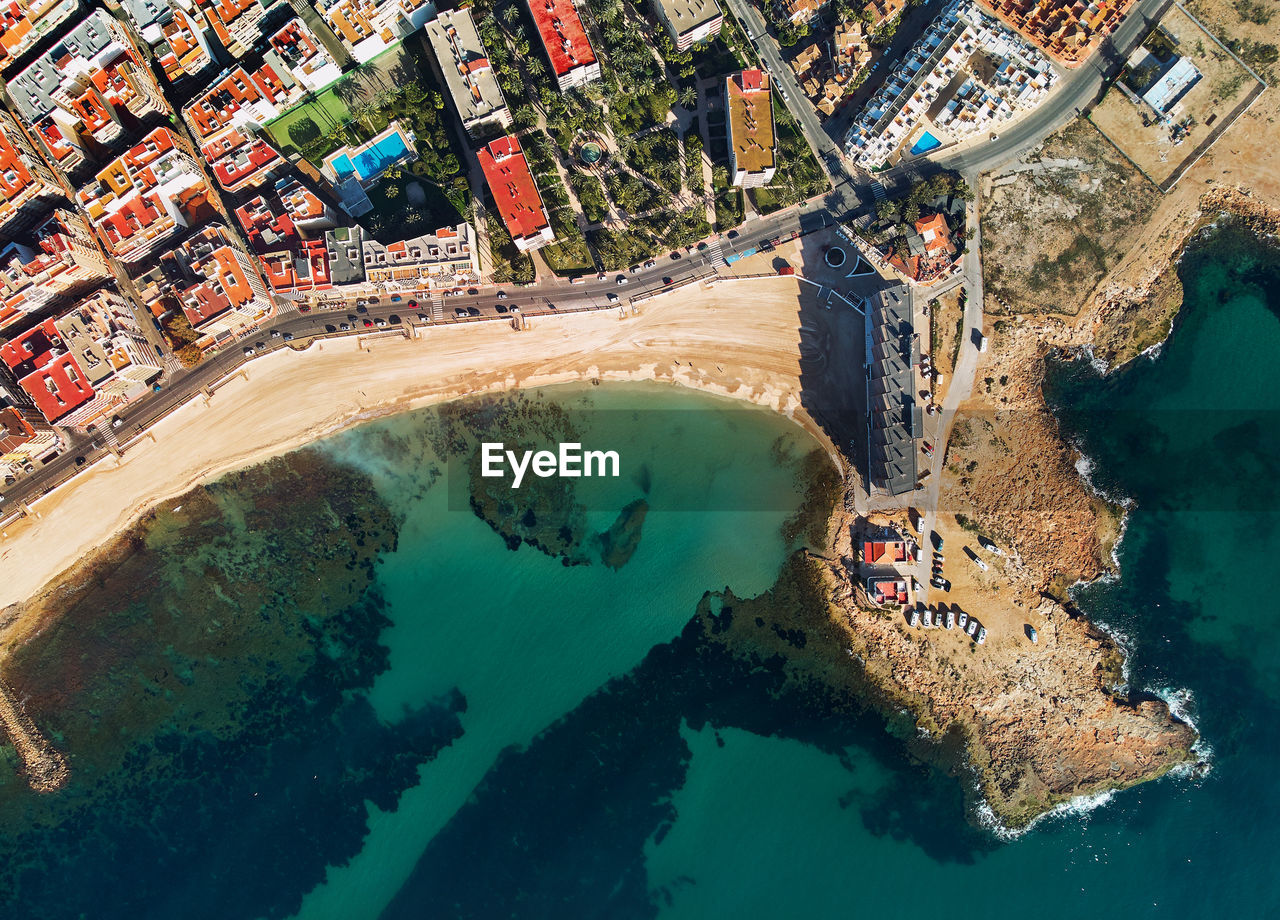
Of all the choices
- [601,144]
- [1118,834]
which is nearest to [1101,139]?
[601,144]

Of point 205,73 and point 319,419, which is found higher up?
point 205,73

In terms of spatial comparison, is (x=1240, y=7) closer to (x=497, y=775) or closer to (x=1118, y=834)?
(x=1118, y=834)

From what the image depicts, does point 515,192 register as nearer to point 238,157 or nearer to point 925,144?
point 238,157

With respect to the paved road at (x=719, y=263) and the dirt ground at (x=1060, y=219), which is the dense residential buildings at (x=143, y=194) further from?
the dirt ground at (x=1060, y=219)

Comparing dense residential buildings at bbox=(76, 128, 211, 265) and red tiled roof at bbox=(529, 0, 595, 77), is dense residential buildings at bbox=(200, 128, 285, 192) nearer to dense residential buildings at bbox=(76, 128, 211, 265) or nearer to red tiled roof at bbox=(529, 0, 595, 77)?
dense residential buildings at bbox=(76, 128, 211, 265)

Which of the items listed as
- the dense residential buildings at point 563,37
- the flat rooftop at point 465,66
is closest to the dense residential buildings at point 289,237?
the flat rooftop at point 465,66
